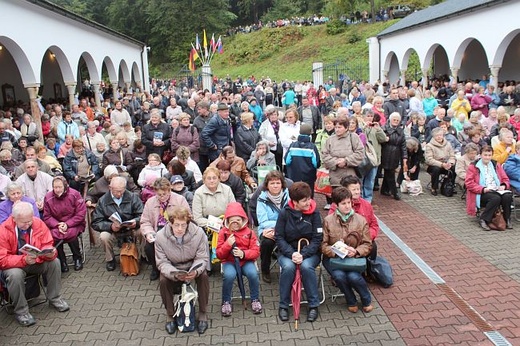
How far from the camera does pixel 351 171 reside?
8430mm

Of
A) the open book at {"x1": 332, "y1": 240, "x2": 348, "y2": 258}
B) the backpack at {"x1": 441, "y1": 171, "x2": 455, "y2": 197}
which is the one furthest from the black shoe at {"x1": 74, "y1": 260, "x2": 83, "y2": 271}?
the backpack at {"x1": 441, "y1": 171, "x2": 455, "y2": 197}

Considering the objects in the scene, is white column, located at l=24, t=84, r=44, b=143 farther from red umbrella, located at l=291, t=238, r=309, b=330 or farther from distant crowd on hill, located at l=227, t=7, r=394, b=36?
distant crowd on hill, located at l=227, t=7, r=394, b=36

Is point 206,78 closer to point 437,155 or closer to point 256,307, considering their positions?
point 437,155

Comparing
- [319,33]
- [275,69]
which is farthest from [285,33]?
[275,69]

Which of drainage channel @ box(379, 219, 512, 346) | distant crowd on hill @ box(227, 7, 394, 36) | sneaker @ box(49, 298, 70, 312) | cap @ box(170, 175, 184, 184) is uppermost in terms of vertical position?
distant crowd on hill @ box(227, 7, 394, 36)

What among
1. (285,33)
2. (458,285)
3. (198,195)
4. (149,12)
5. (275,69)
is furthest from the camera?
(149,12)

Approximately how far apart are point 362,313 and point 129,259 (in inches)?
131

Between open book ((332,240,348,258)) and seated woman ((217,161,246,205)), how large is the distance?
205 centimetres

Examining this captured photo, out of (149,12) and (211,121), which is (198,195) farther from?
(149,12)

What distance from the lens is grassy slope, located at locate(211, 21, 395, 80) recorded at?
4594 centimetres

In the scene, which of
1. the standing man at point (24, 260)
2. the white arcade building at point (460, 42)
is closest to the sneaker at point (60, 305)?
the standing man at point (24, 260)

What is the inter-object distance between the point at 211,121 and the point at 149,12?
59.6 meters

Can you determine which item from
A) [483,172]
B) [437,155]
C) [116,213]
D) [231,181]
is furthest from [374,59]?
[116,213]

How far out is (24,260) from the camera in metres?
5.76
